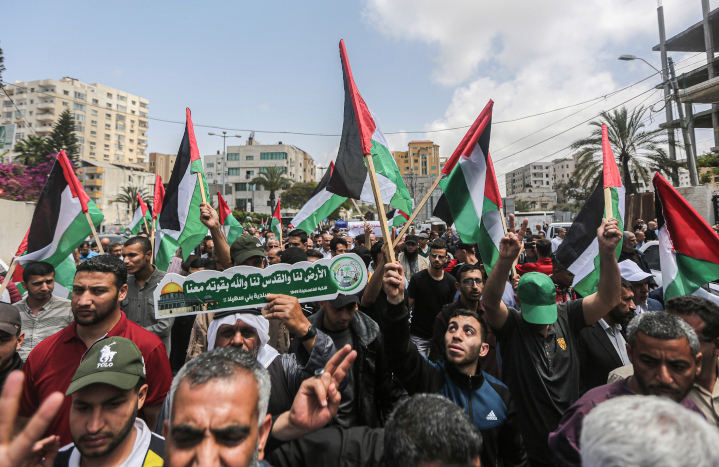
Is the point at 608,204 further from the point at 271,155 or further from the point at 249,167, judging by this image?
the point at 249,167

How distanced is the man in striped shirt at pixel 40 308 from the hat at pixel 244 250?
1.56 m

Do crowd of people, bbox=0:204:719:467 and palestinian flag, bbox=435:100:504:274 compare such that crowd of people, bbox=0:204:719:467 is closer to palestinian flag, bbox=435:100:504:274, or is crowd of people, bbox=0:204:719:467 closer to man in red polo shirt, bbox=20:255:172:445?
man in red polo shirt, bbox=20:255:172:445

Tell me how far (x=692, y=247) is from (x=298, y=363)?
11.2ft

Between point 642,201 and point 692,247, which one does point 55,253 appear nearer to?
point 692,247

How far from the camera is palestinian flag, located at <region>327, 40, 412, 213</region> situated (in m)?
3.45

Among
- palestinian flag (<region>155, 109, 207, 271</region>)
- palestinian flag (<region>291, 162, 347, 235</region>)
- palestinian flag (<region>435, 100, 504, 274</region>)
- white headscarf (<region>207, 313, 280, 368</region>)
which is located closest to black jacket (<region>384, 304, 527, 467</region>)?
white headscarf (<region>207, 313, 280, 368</region>)

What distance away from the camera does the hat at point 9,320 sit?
2.52m

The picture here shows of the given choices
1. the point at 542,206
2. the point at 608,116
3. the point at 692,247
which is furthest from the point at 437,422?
the point at 542,206

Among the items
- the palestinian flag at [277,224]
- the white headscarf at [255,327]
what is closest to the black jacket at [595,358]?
the white headscarf at [255,327]

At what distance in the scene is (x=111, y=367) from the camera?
1.82 m

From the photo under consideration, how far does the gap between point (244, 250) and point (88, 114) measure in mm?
101442

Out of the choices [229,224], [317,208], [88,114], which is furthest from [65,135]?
[317,208]

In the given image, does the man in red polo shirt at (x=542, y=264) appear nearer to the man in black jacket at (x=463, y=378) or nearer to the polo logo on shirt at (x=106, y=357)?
the man in black jacket at (x=463, y=378)

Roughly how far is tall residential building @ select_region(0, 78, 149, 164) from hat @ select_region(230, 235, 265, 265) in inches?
3088
